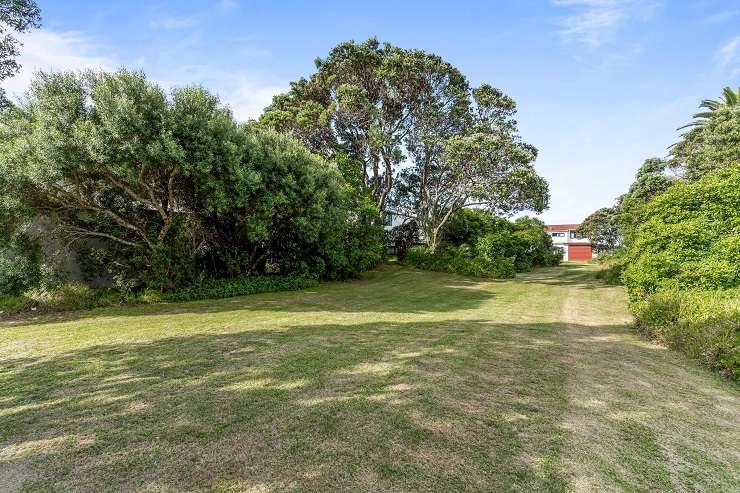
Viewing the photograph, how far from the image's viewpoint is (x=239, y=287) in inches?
541

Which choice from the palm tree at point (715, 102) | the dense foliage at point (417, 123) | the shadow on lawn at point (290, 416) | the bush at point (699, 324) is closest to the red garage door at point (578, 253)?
the palm tree at point (715, 102)

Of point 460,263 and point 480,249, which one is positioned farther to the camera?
point 480,249

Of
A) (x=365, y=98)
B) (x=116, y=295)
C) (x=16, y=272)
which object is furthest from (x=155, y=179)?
(x=365, y=98)

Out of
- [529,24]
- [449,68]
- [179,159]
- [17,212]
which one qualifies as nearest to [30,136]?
[17,212]

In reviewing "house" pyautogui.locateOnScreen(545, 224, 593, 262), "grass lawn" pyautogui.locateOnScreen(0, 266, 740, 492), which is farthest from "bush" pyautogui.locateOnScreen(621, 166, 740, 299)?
"house" pyautogui.locateOnScreen(545, 224, 593, 262)

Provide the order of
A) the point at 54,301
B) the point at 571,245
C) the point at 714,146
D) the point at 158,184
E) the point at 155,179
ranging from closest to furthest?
the point at 54,301 < the point at 155,179 < the point at 158,184 < the point at 714,146 < the point at 571,245

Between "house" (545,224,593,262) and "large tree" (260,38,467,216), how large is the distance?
3837 cm

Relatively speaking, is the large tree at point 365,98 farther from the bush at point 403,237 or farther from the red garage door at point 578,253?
the red garage door at point 578,253

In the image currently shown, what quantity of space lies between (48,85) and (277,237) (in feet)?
29.6

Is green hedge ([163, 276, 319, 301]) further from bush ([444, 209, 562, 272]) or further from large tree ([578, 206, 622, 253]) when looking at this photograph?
large tree ([578, 206, 622, 253])

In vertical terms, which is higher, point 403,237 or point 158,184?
point 158,184

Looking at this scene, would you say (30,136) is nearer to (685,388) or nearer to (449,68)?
(685,388)

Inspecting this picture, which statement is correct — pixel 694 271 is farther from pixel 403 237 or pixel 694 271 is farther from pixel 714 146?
pixel 403 237

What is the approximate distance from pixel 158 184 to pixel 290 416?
11.2 metres
